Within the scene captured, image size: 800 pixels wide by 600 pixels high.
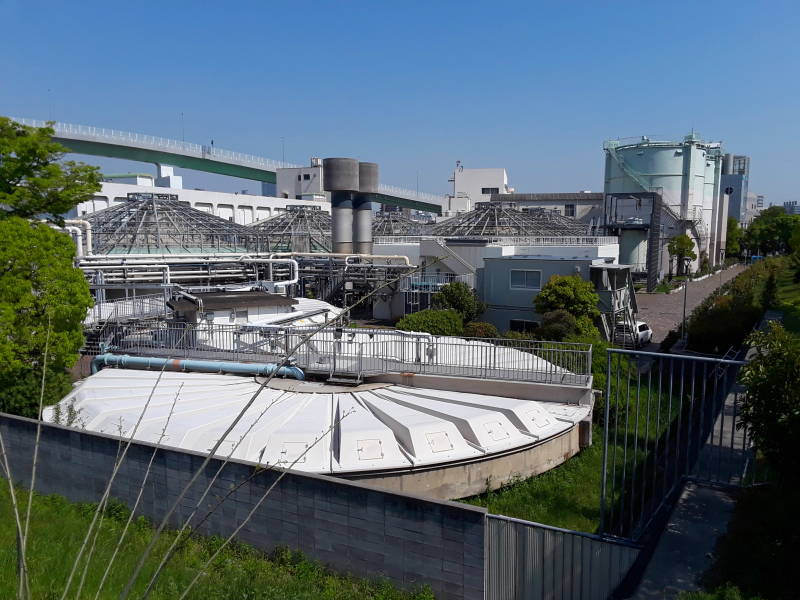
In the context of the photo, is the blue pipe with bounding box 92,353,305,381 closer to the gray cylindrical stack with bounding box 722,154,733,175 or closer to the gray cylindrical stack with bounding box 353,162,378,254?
the gray cylindrical stack with bounding box 353,162,378,254

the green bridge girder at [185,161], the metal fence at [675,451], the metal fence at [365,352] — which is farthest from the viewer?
the green bridge girder at [185,161]

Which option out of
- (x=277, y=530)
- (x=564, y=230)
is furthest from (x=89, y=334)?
(x=564, y=230)

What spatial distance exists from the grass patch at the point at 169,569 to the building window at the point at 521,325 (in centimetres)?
2125

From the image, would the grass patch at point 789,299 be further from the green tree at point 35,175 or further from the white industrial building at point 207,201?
the white industrial building at point 207,201

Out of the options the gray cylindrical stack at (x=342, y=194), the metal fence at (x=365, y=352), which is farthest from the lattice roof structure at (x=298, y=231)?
the metal fence at (x=365, y=352)

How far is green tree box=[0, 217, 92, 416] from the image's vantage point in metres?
12.8

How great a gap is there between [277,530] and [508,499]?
15.9ft

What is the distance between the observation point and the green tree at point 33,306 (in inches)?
503

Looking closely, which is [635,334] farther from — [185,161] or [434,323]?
[185,161]

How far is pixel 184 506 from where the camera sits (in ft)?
32.4

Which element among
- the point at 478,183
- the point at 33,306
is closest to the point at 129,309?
the point at 33,306

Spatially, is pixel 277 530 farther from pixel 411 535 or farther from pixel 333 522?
pixel 411 535

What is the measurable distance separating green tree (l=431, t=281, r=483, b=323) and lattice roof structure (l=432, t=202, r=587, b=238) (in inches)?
490

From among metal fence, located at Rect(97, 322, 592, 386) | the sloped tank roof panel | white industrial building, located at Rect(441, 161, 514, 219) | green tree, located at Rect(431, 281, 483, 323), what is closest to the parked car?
green tree, located at Rect(431, 281, 483, 323)
